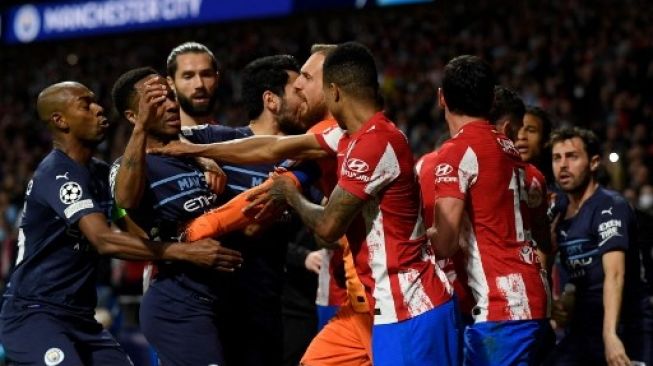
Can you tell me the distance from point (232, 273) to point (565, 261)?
91.0 inches

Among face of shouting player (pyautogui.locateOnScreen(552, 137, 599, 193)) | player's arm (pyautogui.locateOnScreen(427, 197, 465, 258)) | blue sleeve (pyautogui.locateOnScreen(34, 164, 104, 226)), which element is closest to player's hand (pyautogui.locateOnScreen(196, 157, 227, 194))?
blue sleeve (pyautogui.locateOnScreen(34, 164, 104, 226))

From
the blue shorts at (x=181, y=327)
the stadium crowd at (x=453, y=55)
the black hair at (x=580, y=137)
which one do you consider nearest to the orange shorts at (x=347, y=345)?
the blue shorts at (x=181, y=327)

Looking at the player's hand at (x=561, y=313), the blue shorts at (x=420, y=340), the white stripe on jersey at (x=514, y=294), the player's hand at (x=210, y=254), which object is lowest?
the player's hand at (x=561, y=313)

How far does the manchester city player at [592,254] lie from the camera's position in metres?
6.54

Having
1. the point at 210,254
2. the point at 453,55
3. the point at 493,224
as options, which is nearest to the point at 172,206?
the point at 210,254

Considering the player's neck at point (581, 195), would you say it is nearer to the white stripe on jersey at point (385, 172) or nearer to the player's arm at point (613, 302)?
the player's arm at point (613, 302)

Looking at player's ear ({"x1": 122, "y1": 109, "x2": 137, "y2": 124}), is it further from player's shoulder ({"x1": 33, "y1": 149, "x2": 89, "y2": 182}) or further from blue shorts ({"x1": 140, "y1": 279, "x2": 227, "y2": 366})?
blue shorts ({"x1": 140, "y1": 279, "x2": 227, "y2": 366})

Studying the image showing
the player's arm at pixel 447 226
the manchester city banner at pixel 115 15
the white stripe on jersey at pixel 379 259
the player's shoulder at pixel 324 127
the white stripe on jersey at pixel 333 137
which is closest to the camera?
the white stripe on jersey at pixel 379 259

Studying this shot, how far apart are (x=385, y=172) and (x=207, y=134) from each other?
1599 mm

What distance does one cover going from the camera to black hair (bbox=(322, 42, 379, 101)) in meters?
4.93

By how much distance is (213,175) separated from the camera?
5711 millimetres

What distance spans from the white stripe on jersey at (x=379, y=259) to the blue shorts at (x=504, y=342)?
581mm

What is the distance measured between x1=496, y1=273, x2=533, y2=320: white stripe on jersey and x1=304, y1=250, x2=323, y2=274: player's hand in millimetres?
2326

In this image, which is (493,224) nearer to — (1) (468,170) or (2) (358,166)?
(1) (468,170)
